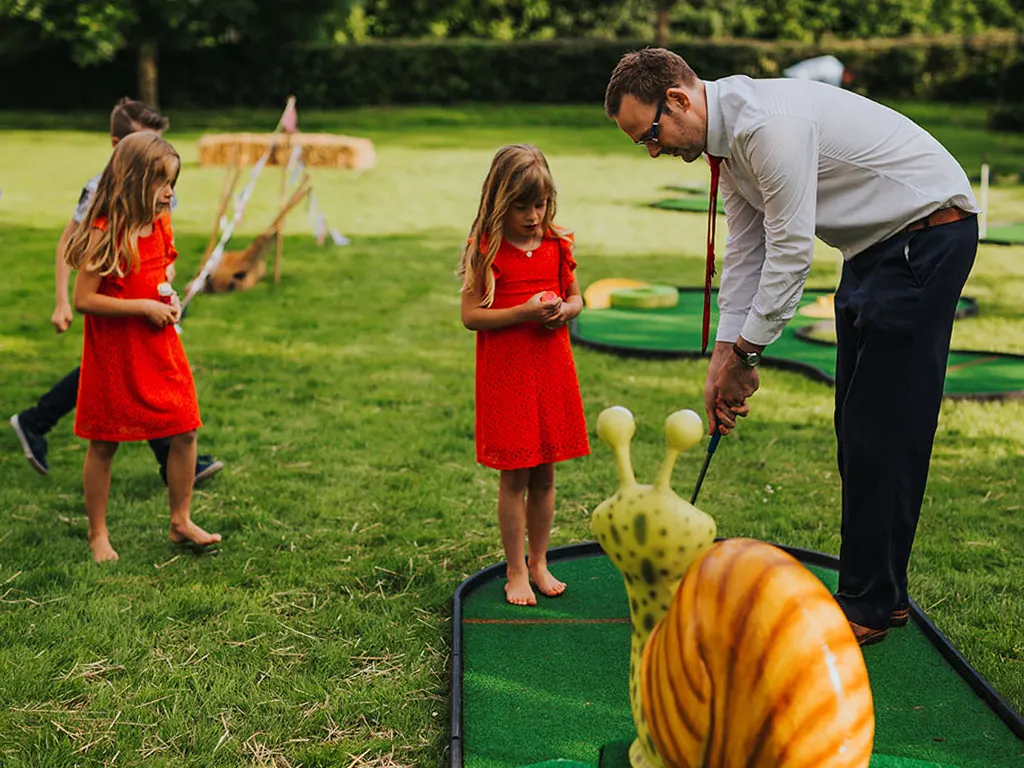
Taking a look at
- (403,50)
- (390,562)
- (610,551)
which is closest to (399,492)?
(390,562)

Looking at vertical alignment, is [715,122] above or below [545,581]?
above

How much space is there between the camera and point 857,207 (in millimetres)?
3537

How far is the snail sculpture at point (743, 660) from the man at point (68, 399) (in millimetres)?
3576

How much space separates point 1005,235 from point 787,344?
6.16 metres

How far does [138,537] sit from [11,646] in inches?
41.0

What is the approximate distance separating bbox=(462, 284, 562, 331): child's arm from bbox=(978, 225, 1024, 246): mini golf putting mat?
10141 millimetres

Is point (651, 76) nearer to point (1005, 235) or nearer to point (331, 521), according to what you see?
point (331, 521)

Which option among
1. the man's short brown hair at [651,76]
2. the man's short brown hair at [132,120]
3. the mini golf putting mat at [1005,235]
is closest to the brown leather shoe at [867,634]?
the man's short brown hair at [651,76]

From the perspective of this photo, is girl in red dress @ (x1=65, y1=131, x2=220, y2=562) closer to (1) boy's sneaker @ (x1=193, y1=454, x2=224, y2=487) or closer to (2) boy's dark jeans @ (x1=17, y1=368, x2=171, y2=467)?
(1) boy's sneaker @ (x1=193, y1=454, x2=224, y2=487)

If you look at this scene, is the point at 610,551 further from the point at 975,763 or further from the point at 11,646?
→ the point at 11,646

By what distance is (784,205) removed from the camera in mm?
3318

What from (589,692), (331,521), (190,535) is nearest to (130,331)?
(190,535)

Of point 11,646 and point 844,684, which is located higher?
point 844,684

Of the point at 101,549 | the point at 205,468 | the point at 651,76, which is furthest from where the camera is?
the point at 205,468
